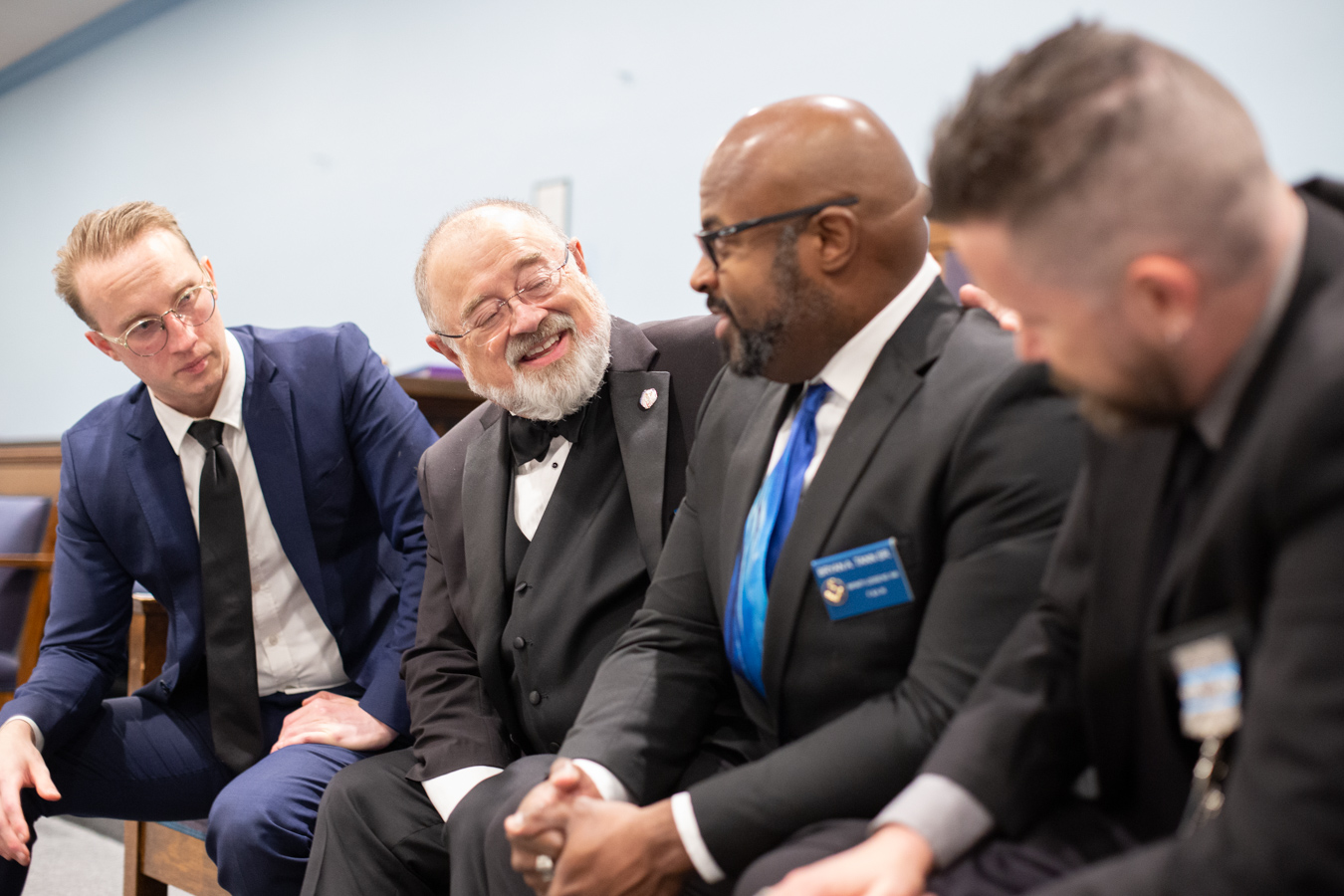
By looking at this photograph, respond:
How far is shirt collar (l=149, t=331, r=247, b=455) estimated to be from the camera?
96.7 inches

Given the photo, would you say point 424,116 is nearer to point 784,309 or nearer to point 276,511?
point 276,511

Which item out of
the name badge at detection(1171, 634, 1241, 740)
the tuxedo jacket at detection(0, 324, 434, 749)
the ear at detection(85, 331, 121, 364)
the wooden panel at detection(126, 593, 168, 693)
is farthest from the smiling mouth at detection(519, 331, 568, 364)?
the name badge at detection(1171, 634, 1241, 740)

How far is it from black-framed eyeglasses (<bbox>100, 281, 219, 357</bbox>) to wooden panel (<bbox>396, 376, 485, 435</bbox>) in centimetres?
60

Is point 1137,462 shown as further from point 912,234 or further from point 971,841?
point 912,234

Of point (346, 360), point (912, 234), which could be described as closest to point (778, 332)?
point (912, 234)

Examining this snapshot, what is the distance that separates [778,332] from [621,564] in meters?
0.65

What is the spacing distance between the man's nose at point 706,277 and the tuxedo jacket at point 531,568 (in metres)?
0.52

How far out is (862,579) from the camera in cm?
131

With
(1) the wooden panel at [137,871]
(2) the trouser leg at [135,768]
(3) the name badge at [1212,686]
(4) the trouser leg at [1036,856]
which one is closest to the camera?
(3) the name badge at [1212,686]

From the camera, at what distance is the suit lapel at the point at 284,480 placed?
2422 mm

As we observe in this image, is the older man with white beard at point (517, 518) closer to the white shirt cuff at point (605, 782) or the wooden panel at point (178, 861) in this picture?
the white shirt cuff at point (605, 782)

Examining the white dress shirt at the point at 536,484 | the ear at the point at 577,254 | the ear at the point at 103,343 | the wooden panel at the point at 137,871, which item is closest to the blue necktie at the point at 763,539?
the white dress shirt at the point at 536,484

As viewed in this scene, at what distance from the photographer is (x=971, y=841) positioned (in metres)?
1.06

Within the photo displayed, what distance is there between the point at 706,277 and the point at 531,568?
72 centimetres
